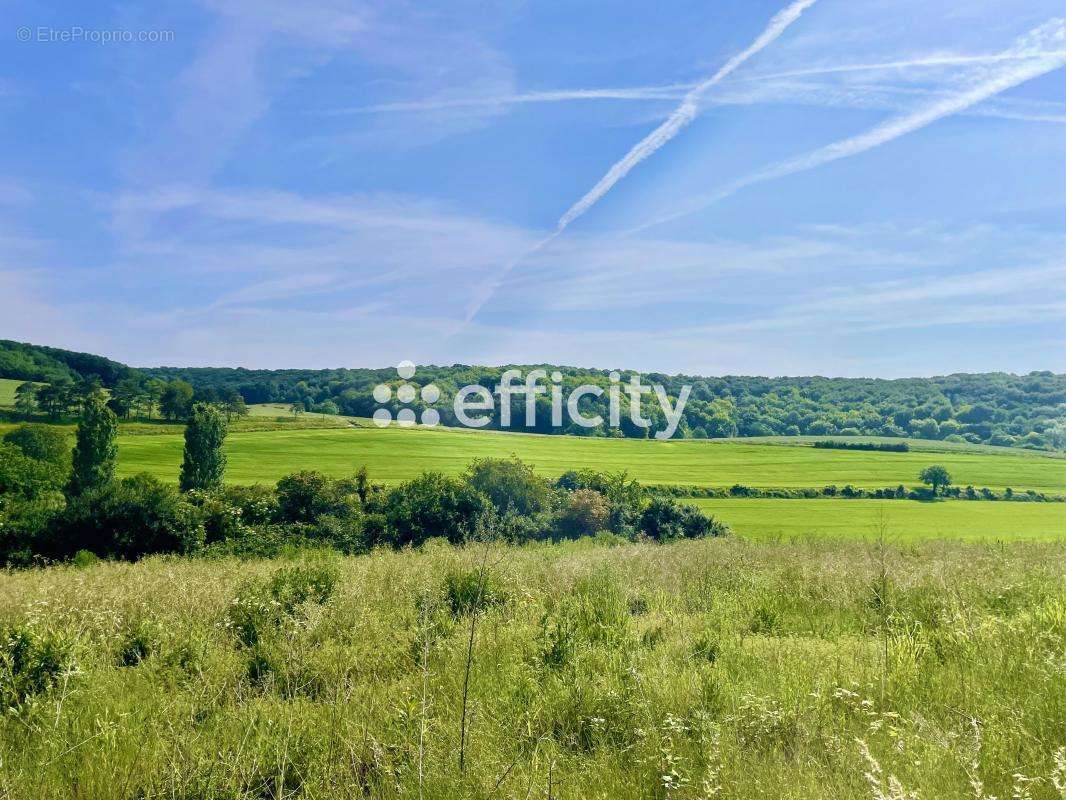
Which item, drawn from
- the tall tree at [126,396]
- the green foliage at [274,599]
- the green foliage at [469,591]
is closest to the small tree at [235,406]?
the tall tree at [126,396]

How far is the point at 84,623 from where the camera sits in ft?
16.0

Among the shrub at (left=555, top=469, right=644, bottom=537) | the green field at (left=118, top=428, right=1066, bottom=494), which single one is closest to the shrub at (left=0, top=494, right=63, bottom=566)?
the green field at (left=118, top=428, right=1066, bottom=494)

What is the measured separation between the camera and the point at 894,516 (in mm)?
25625

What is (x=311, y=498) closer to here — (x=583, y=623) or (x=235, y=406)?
(x=235, y=406)

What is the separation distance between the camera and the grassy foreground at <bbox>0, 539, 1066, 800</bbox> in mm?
2529

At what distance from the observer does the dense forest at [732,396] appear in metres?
31.3

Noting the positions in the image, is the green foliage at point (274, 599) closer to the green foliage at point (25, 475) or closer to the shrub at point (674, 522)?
the shrub at point (674, 522)

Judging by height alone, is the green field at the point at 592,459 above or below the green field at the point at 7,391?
below

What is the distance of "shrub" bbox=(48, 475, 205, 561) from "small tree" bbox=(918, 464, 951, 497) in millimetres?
30531

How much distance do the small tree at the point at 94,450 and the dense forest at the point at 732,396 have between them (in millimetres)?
3342

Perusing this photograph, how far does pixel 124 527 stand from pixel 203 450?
1078 centimetres

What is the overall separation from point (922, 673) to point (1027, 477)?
32.1 meters

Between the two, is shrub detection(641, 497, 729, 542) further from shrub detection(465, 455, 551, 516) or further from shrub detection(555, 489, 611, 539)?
shrub detection(465, 455, 551, 516)

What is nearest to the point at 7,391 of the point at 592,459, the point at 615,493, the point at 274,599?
the point at 592,459
